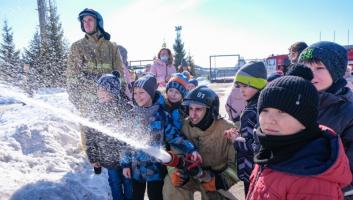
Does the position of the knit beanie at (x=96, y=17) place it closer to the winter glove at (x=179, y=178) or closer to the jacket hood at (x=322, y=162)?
the winter glove at (x=179, y=178)

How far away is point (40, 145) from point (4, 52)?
89.1 feet

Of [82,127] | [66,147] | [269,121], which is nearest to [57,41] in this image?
[66,147]

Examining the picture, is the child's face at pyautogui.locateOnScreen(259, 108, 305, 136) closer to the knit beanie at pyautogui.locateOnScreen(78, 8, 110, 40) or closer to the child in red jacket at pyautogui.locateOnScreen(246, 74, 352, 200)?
the child in red jacket at pyautogui.locateOnScreen(246, 74, 352, 200)

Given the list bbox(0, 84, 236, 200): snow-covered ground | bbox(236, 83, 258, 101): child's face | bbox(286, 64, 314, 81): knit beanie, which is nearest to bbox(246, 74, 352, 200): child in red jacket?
bbox(286, 64, 314, 81): knit beanie

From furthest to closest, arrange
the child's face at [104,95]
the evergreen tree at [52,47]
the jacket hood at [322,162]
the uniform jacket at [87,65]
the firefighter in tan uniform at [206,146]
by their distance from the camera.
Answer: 1. the evergreen tree at [52,47]
2. the uniform jacket at [87,65]
3. the child's face at [104,95]
4. the firefighter in tan uniform at [206,146]
5. the jacket hood at [322,162]

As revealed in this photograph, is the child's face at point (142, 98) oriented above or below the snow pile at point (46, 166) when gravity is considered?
above

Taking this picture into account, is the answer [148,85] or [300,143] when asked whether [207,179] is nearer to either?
[148,85]

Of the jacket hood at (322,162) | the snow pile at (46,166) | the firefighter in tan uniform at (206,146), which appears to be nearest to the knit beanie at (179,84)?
the firefighter in tan uniform at (206,146)

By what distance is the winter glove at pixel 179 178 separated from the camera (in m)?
3.24

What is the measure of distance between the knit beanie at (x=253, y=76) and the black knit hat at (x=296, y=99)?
1685 mm

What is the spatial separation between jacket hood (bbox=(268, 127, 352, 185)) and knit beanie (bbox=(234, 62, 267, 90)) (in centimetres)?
176

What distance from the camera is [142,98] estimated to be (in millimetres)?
3799

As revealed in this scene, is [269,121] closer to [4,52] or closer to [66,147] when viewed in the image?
[66,147]

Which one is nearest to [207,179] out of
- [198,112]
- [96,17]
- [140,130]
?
[198,112]
